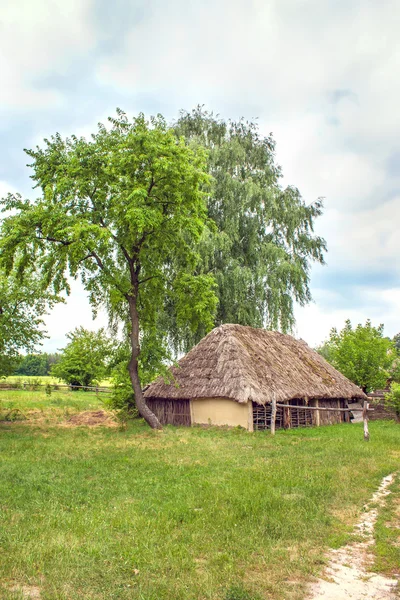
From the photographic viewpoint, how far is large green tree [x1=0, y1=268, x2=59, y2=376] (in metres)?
20.1

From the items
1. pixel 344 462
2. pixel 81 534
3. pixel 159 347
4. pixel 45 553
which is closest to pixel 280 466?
pixel 344 462

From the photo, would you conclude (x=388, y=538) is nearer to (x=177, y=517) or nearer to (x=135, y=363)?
(x=177, y=517)

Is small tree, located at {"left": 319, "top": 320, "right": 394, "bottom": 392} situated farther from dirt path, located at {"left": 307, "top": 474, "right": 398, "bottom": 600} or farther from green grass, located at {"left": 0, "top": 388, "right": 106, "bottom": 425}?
dirt path, located at {"left": 307, "top": 474, "right": 398, "bottom": 600}

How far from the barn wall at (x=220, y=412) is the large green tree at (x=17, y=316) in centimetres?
728

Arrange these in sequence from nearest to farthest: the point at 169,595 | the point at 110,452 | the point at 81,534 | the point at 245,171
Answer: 1. the point at 169,595
2. the point at 81,534
3. the point at 110,452
4. the point at 245,171

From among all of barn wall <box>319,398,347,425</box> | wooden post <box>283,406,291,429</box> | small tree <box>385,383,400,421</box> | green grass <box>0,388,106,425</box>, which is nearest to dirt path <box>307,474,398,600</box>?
wooden post <box>283,406,291,429</box>

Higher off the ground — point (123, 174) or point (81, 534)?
point (123, 174)

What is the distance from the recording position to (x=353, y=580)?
5.53 m

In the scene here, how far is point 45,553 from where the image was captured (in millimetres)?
5871

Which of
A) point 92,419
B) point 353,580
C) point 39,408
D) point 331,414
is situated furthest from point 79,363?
point 353,580

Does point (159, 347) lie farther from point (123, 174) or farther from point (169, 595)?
point (169, 595)

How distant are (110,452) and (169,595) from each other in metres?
9.11

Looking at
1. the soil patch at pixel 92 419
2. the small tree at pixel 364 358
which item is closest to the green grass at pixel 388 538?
the soil patch at pixel 92 419

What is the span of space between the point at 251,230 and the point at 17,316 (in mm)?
12836
